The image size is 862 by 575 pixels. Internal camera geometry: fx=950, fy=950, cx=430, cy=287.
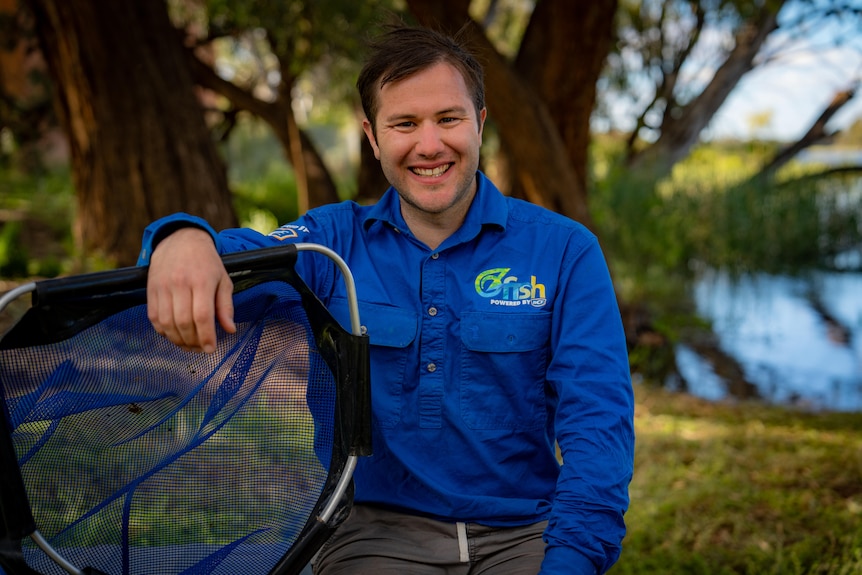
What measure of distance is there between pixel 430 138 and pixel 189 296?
2.56 ft

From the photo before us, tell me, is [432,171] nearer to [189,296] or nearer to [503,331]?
[503,331]

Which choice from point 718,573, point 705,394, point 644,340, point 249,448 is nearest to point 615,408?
point 249,448

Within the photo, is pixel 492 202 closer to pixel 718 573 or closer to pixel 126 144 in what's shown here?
pixel 718 573

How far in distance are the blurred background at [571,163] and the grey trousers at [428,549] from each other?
136 cm

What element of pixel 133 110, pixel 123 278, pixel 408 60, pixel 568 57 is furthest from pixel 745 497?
pixel 133 110

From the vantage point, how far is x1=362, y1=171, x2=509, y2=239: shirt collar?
2316 millimetres

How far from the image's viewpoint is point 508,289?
2.27m

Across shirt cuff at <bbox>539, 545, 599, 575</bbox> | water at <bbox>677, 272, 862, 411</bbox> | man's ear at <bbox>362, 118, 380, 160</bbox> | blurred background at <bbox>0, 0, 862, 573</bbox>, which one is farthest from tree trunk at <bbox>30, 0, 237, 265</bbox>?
shirt cuff at <bbox>539, 545, 599, 575</bbox>

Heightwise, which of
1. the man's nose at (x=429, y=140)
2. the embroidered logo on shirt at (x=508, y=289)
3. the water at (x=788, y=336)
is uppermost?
the man's nose at (x=429, y=140)

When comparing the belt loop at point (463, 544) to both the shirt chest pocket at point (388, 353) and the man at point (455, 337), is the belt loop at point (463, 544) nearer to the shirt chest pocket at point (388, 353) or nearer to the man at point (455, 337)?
the man at point (455, 337)

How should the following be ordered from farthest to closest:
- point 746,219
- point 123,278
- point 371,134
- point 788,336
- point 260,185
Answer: point 260,185, point 746,219, point 788,336, point 371,134, point 123,278

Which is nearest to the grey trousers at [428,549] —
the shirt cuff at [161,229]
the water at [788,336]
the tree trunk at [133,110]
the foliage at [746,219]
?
the shirt cuff at [161,229]

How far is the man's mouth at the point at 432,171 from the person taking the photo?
7.55 ft

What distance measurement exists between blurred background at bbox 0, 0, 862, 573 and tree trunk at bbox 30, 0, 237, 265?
2 cm
